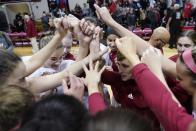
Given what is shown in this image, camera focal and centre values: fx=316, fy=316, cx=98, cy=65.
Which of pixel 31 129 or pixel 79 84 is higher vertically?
pixel 31 129

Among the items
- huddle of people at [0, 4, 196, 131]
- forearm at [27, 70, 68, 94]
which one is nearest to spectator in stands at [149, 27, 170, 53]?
huddle of people at [0, 4, 196, 131]

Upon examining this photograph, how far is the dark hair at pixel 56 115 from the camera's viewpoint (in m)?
1.00

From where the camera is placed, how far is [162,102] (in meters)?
1.36

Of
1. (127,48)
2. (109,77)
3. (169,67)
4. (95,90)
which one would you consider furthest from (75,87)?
(169,67)

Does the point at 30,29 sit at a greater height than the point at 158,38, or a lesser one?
lesser

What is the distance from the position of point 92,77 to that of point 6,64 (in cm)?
45

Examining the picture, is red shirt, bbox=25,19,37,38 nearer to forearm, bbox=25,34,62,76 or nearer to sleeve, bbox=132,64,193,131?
forearm, bbox=25,34,62,76

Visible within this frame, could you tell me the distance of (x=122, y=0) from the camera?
51.8ft

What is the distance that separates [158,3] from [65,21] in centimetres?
1319

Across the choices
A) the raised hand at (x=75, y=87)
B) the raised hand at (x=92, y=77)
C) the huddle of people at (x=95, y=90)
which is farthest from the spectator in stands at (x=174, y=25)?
the raised hand at (x=75, y=87)

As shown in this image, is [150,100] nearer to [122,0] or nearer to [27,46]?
[27,46]

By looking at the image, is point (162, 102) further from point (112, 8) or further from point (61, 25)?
point (112, 8)

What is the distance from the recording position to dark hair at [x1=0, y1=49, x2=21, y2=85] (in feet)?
5.10

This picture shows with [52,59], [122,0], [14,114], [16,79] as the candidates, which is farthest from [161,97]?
[122,0]
